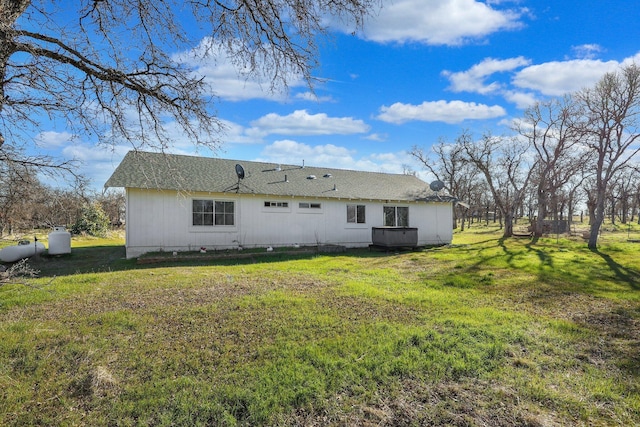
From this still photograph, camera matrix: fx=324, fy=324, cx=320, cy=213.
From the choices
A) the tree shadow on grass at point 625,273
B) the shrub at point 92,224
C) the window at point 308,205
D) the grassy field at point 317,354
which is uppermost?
the window at point 308,205

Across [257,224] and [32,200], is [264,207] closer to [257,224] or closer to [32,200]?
[257,224]

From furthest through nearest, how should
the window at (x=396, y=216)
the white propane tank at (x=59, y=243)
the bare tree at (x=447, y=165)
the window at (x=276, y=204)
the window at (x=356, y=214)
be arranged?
the bare tree at (x=447, y=165) → the window at (x=396, y=216) → the window at (x=356, y=214) → the window at (x=276, y=204) → the white propane tank at (x=59, y=243)

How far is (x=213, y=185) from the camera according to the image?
1343cm

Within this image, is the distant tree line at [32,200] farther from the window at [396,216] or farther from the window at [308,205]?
the window at [396,216]

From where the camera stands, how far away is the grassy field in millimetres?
2822

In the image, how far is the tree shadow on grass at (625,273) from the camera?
8.41 metres

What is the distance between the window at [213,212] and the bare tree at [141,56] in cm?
933

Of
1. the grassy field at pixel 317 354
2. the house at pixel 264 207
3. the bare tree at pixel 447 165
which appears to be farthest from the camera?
the bare tree at pixel 447 165

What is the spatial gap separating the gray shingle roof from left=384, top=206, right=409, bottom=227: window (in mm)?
599

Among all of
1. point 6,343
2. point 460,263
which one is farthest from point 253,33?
point 460,263

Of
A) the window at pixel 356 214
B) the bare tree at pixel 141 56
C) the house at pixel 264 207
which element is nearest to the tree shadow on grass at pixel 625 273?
the house at pixel 264 207

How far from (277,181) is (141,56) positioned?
11.6 m

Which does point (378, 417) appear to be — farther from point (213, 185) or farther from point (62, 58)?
point (213, 185)

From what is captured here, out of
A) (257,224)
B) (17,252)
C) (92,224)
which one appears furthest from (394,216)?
(92,224)
